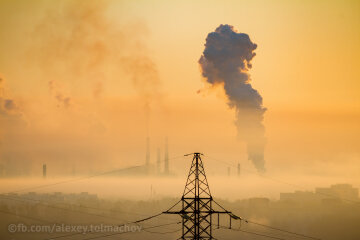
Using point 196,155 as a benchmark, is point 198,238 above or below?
below

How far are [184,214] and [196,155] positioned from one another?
32.1ft

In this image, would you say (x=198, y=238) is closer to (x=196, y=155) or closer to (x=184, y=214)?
(x=184, y=214)

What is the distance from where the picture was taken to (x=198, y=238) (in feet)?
278

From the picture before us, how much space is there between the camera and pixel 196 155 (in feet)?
282

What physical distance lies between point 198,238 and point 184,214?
210 inches

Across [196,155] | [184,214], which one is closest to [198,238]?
[184,214]

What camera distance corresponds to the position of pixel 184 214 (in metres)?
82.3

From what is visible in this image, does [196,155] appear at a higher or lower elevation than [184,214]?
higher
